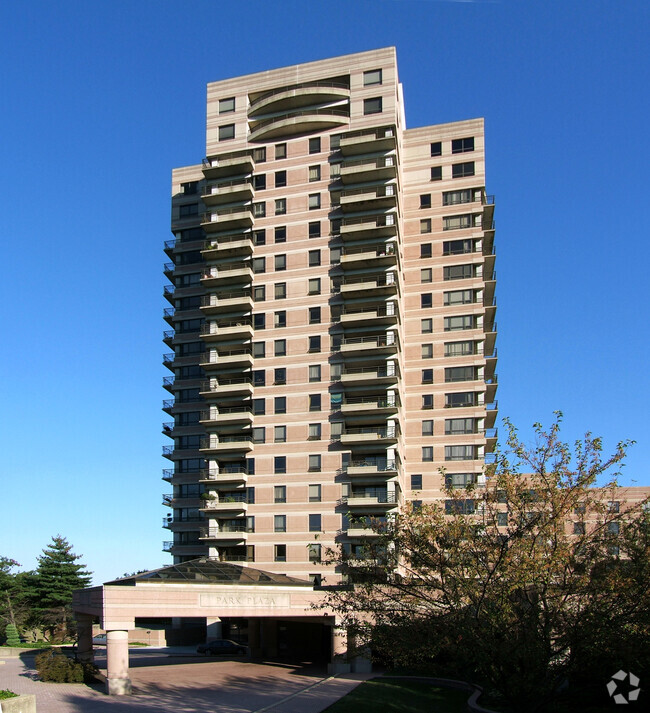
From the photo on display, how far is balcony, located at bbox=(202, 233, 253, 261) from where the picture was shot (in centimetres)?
7238

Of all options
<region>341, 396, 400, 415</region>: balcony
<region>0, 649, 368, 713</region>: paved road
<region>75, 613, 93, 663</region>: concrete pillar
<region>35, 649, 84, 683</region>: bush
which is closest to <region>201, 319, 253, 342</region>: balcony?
<region>341, 396, 400, 415</region>: balcony

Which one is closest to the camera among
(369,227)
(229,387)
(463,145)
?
(369,227)

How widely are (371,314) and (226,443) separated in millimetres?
17717

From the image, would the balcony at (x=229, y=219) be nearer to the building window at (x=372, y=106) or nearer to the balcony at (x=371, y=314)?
the balcony at (x=371, y=314)

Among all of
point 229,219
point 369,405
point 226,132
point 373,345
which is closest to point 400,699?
point 369,405

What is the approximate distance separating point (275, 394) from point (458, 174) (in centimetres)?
2790

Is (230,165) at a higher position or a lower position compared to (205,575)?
higher

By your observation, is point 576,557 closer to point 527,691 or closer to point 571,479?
point 571,479

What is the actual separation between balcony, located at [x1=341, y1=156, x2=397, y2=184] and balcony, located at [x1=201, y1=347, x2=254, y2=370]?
18.5 m

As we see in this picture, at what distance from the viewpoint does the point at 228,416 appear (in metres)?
69.3

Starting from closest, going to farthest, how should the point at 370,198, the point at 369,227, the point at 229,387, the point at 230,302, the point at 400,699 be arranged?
the point at 400,699
the point at 369,227
the point at 370,198
the point at 229,387
the point at 230,302

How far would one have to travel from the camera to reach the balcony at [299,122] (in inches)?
2847

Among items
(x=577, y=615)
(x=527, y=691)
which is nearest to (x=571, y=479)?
(x=577, y=615)

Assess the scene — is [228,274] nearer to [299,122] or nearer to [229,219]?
[229,219]
